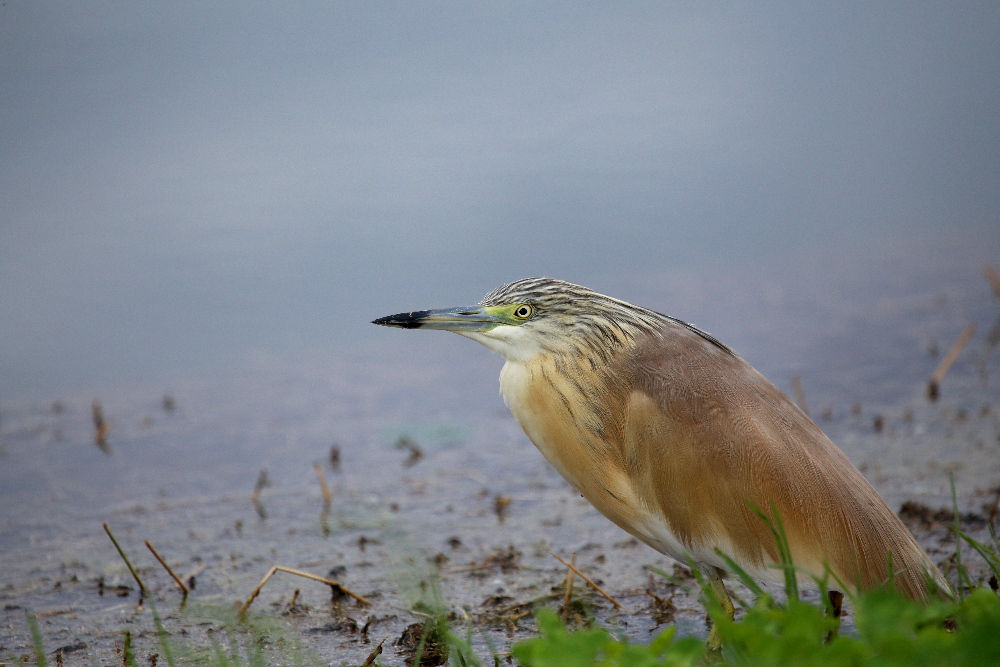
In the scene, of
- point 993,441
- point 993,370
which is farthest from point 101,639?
point 993,370

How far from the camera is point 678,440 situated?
138 inches

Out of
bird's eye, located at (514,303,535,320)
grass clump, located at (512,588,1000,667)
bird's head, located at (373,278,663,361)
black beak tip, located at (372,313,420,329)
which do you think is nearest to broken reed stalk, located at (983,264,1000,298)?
bird's head, located at (373,278,663,361)

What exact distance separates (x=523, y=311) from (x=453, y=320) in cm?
26

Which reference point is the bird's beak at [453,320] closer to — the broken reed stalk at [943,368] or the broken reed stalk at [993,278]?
the broken reed stalk at [943,368]

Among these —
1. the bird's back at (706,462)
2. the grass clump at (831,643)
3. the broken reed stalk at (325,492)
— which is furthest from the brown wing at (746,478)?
the broken reed stalk at (325,492)

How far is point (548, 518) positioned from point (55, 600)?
7.52 ft

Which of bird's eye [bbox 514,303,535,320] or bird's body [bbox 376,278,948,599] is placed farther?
bird's eye [bbox 514,303,535,320]

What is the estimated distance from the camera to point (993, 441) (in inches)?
217

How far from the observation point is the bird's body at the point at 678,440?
342 centimetres

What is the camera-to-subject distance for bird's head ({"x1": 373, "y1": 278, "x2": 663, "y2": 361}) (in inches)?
146

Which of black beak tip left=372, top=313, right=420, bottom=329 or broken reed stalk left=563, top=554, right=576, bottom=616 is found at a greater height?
black beak tip left=372, top=313, right=420, bottom=329

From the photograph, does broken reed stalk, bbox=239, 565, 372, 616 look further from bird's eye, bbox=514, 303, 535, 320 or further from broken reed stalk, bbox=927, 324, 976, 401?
broken reed stalk, bbox=927, 324, 976, 401

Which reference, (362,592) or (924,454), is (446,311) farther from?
(924,454)

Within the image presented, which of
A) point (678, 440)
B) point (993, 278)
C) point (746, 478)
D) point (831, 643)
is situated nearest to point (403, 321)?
point (678, 440)
